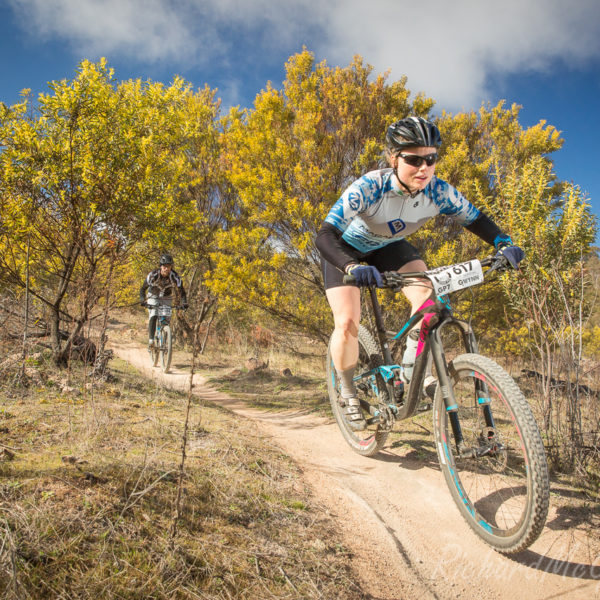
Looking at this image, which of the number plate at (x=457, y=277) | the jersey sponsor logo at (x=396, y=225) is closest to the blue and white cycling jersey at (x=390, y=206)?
the jersey sponsor logo at (x=396, y=225)

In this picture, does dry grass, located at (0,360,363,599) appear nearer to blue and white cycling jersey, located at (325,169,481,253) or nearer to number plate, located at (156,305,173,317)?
blue and white cycling jersey, located at (325,169,481,253)

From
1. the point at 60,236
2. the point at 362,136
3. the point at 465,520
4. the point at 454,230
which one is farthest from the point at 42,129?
the point at 454,230

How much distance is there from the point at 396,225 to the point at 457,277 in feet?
2.76

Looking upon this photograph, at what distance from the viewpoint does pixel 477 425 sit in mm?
2547

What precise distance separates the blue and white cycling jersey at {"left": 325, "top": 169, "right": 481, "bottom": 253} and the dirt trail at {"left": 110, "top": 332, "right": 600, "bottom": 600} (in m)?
2.17

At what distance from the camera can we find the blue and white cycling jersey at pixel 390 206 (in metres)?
2.99

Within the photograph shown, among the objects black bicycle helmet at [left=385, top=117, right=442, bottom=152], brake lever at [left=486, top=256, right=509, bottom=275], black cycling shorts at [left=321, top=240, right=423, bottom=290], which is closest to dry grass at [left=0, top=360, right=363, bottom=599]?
black cycling shorts at [left=321, top=240, right=423, bottom=290]

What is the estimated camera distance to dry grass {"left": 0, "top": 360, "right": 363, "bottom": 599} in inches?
58.2

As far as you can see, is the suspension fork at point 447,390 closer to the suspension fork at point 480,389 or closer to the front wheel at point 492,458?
the front wheel at point 492,458

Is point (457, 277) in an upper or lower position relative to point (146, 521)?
upper

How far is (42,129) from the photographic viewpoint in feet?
15.3

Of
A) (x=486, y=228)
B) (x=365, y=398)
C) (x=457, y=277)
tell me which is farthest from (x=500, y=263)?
(x=365, y=398)

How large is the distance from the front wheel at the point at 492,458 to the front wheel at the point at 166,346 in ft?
23.5

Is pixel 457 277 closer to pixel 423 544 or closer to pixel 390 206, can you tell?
pixel 390 206
